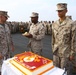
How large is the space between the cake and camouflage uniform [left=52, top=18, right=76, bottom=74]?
0.91 meters

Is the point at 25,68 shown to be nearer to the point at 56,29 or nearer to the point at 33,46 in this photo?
the point at 56,29

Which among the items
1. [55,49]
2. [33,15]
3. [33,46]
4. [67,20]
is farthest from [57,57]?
[33,15]

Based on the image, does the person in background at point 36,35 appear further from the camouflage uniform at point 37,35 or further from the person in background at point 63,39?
the person in background at point 63,39

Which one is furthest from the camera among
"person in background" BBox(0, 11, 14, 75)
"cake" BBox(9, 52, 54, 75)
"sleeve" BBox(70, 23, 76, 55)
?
"person in background" BBox(0, 11, 14, 75)

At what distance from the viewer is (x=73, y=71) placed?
3.56m

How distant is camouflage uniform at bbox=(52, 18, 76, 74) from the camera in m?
2.23

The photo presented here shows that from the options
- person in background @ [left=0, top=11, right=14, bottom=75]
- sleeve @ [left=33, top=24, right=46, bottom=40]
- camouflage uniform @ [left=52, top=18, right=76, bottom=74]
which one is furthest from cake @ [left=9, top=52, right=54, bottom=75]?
sleeve @ [left=33, top=24, right=46, bottom=40]

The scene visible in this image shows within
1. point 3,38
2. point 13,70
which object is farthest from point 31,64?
point 3,38

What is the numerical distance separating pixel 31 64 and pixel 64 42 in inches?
41.4

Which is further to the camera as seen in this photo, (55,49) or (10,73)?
(55,49)

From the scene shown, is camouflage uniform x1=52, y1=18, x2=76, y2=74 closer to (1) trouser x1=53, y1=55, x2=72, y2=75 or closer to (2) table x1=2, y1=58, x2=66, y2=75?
(1) trouser x1=53, y1=55, x2=72, y2=75

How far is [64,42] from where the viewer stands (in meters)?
2.26

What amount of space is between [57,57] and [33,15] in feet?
3.49

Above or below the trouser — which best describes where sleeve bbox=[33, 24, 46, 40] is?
above
